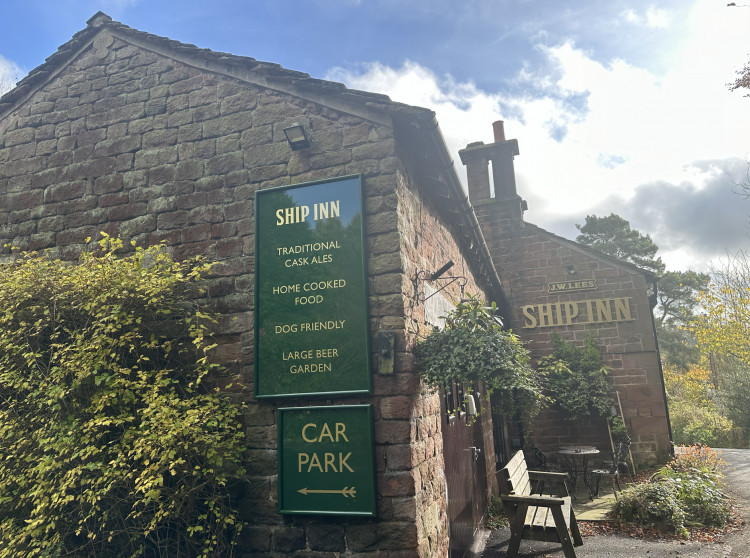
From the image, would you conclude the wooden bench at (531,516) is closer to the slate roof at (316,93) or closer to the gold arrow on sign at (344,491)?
the gold arrow on sign at (344,491)

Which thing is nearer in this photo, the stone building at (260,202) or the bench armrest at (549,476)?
the stone building at (260,202)

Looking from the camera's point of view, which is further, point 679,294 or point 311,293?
point 679,294

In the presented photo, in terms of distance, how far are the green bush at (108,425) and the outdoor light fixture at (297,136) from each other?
4.73 ft

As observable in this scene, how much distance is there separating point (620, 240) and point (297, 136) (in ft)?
94.6

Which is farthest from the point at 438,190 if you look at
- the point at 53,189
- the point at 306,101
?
the point at 53,189

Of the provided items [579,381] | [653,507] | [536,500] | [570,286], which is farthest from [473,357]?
[570,286]

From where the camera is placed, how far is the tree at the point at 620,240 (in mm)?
28656

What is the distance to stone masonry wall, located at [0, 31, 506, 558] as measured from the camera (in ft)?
12.9

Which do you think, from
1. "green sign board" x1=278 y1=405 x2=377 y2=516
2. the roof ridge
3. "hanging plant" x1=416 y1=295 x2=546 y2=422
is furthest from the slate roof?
"green sign board" x1=278 y1=405 x2=377 y2=516

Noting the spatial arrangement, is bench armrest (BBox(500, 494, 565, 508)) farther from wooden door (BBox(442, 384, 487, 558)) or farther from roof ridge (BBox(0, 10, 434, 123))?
roof ridge (BBox(0, 10, 434, 123))

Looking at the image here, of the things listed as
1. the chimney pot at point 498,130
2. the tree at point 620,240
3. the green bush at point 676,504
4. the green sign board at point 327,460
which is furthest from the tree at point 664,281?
the green sign board at point 327,460

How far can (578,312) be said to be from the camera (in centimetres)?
1158

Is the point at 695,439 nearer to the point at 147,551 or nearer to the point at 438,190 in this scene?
the point at 438,190

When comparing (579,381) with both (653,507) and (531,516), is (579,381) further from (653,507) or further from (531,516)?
(531,516)
